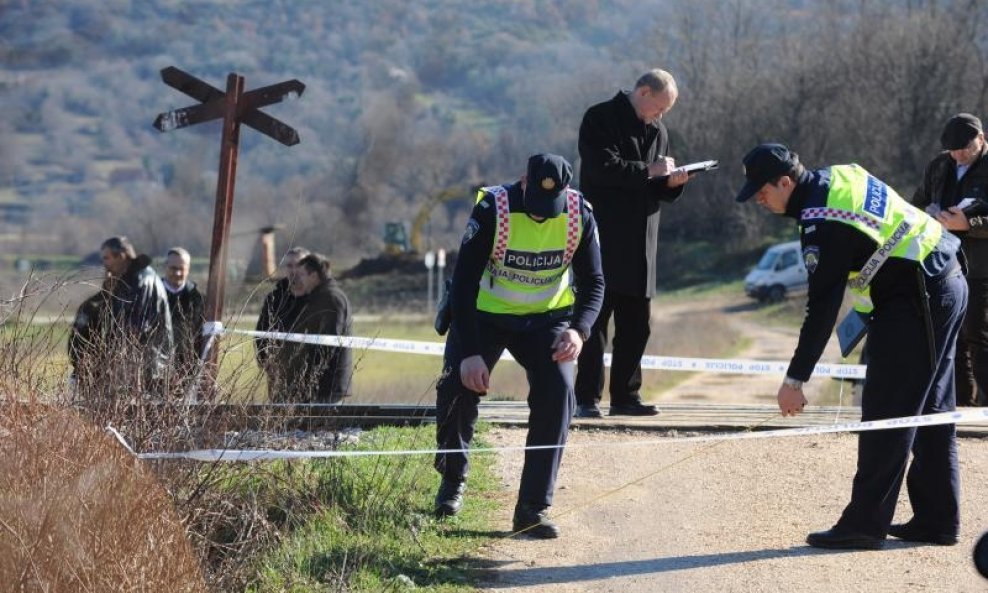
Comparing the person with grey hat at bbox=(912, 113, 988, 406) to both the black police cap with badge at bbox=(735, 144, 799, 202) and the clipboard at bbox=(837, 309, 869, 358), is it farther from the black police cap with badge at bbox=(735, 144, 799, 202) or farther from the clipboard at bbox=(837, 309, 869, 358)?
the black police cap with badge at bbox=(735, 144, 799, 202)

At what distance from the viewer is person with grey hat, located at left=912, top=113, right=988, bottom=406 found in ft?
29.3

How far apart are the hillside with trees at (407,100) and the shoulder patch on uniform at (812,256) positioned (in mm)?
2337

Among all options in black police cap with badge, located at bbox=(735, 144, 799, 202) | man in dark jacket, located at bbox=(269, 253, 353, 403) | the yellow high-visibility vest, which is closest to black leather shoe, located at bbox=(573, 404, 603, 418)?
man in dark jacket, located at bbox=(269, 253, 353, 403)

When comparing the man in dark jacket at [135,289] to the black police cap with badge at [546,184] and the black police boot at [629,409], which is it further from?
the black police boot at [629,409]

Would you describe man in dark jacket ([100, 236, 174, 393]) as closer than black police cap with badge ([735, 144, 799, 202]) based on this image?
No

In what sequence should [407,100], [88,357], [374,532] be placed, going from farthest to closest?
[407,100] < [374,532] < [88,357]

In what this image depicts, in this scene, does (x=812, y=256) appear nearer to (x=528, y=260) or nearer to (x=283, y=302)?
(x=528, y=260)

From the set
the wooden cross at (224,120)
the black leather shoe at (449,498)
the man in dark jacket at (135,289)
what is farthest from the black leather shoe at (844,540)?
the wooden cross at (224,120)

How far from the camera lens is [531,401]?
6.96 m

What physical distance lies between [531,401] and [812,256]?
1525 millimetres

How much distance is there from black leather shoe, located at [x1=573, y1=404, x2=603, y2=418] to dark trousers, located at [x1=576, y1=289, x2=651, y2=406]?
23mm

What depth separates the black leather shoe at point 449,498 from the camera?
23.7 feet

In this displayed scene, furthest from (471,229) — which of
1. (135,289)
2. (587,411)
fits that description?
(135,289)

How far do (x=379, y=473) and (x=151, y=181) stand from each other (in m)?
92.2
